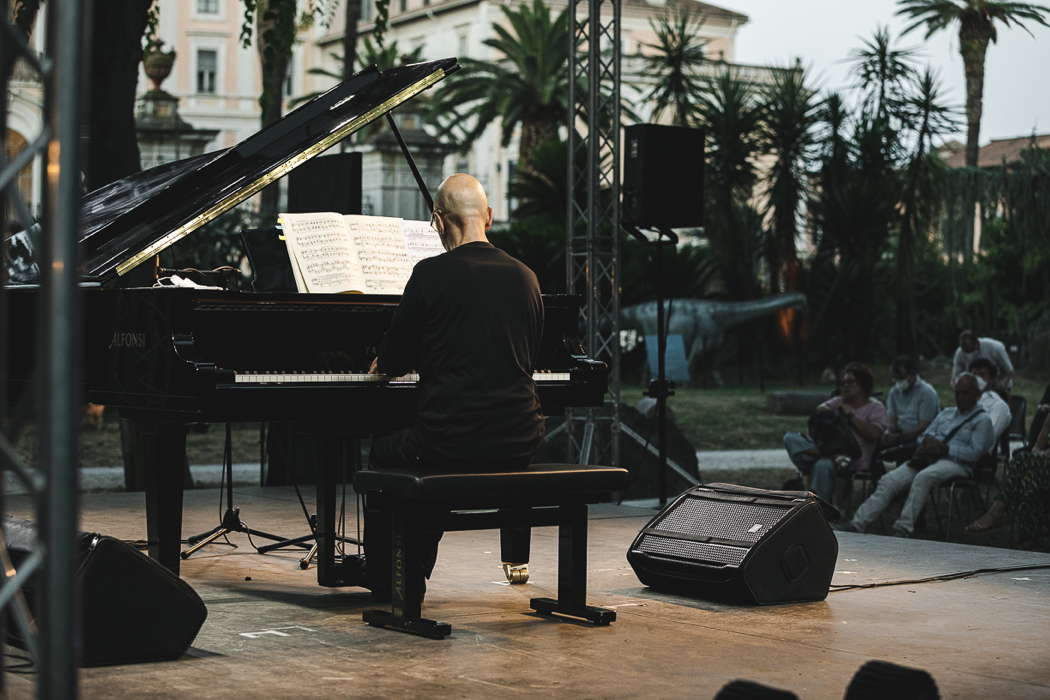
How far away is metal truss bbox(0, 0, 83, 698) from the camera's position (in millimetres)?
2852

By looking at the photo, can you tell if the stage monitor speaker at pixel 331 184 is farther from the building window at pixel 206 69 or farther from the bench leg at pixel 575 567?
the building window at pixel 206 69

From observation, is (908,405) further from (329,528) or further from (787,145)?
(787,145)

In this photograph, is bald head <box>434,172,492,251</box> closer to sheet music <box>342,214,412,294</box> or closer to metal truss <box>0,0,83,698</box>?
sheet music <box>342,214,412,294</box>

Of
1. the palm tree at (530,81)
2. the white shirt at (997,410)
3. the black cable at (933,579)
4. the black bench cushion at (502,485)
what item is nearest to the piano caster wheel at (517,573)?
the black bench cushion at (502,485)

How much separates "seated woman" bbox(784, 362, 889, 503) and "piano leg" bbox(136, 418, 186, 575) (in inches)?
192

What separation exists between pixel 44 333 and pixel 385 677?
7.30 ft

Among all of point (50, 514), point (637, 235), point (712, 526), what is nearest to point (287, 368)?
point (712, 526)

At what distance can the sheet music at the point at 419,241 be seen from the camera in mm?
6328

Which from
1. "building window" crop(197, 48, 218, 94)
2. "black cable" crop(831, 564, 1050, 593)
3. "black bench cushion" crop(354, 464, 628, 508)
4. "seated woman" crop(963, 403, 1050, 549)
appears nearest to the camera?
"black bench cushion" crop(354, 464, 628, 508)

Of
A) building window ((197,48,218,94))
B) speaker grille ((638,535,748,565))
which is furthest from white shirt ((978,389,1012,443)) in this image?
building window ((197,48,218,94))

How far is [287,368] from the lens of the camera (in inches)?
234

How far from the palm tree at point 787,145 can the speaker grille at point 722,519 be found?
2155 centimetres

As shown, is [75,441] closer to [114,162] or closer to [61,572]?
[61,572]

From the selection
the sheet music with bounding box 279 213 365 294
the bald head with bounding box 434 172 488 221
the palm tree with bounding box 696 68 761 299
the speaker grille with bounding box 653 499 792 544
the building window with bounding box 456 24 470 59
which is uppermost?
the building window with bounding box 456 24 470 59
